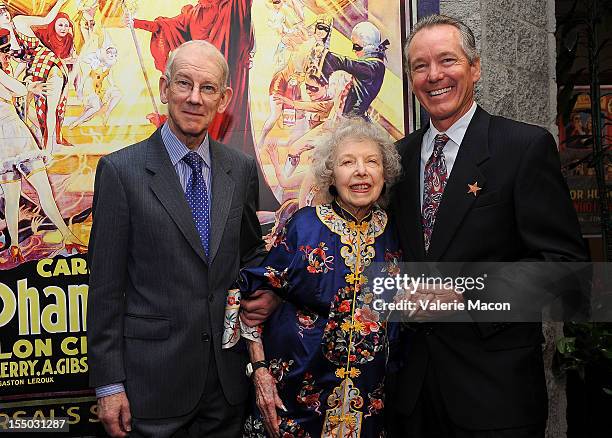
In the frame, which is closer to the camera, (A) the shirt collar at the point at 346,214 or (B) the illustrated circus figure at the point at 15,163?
(A) the shirt collar at the point at 346,214

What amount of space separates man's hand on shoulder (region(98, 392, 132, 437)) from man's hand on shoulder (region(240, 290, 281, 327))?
0.48 m

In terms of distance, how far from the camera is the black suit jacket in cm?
206

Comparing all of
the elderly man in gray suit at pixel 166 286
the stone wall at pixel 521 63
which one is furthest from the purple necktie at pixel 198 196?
the stone wall at pixel 521 63

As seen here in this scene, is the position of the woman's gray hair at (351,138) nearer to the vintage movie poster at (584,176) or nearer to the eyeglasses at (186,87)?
the eyeglasses at (186,87)

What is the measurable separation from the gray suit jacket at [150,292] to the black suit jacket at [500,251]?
0.72m

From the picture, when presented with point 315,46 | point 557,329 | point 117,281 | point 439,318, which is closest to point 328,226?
point 439,318

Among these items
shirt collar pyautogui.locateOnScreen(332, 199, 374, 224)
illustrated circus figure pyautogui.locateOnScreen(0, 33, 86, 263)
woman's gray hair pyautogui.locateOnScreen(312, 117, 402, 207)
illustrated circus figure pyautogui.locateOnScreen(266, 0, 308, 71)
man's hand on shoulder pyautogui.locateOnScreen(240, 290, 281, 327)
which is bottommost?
man's hand on shoulder pyautogui.locateOnScreen(240, 290, 281, 327)

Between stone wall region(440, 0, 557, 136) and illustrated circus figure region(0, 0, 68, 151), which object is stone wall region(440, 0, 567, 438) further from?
illustrated circus figure region(0, 0, 68, 151)

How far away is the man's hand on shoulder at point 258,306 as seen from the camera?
2270 mm

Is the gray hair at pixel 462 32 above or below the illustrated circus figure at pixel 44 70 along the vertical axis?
below

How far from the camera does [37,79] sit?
3.05 m

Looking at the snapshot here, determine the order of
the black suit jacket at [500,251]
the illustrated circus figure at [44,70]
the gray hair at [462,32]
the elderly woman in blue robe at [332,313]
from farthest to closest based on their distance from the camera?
the illustrated circus figure at [44,70], the gray hair at [462,32], the elderly woman in blue robe at [332,313], the black suit jacket at [500,251]

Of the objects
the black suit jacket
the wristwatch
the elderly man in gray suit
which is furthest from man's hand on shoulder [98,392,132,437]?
the black suit jacket

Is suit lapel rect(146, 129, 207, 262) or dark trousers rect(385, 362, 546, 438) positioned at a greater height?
suit lapel rect(146, 129, 207, 262)
